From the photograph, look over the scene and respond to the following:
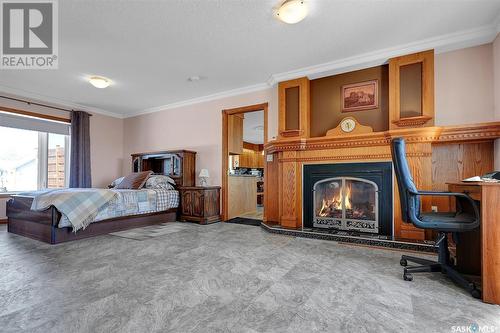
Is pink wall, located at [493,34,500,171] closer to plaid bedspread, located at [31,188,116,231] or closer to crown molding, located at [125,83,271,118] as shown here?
crown molding, located at [125,83,271,118]

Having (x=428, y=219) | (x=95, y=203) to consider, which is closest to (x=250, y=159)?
(x=95, y=203)

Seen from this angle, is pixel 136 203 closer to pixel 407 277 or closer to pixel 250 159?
pixel 407 277

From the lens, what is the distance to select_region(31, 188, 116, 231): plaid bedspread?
3.00 meters

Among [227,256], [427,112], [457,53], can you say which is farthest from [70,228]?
[457,53]

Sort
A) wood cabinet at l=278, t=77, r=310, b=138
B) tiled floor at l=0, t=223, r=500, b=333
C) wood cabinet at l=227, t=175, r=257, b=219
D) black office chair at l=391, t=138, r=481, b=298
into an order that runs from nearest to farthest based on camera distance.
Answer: tiled floor at l=0, t=223, r=500, b=333 → black office chair at l=391, t=138, r=481, b=298 → wood cabinet at l=278, t=77, r=310, b=138 → wood cabinet at l=227, t=175, r=257, b=219

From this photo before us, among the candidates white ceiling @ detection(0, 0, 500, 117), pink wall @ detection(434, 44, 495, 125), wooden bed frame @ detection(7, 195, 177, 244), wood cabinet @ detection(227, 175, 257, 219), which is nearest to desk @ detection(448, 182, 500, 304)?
pink wall @ detection(434, 44, 495, 125)

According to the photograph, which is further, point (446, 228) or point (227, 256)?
point (227, 256)

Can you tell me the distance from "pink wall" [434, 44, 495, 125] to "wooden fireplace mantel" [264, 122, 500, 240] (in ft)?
0.84

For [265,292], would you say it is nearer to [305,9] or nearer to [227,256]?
[227,256]

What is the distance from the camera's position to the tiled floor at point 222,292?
135 centimetres

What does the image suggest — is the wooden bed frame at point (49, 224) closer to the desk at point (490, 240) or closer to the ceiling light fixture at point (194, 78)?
the ceiling light fixture at point (194, 78)

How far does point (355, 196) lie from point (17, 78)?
5.74 meters

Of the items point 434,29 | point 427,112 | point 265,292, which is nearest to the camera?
point 265,292

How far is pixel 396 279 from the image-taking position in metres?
1.95
